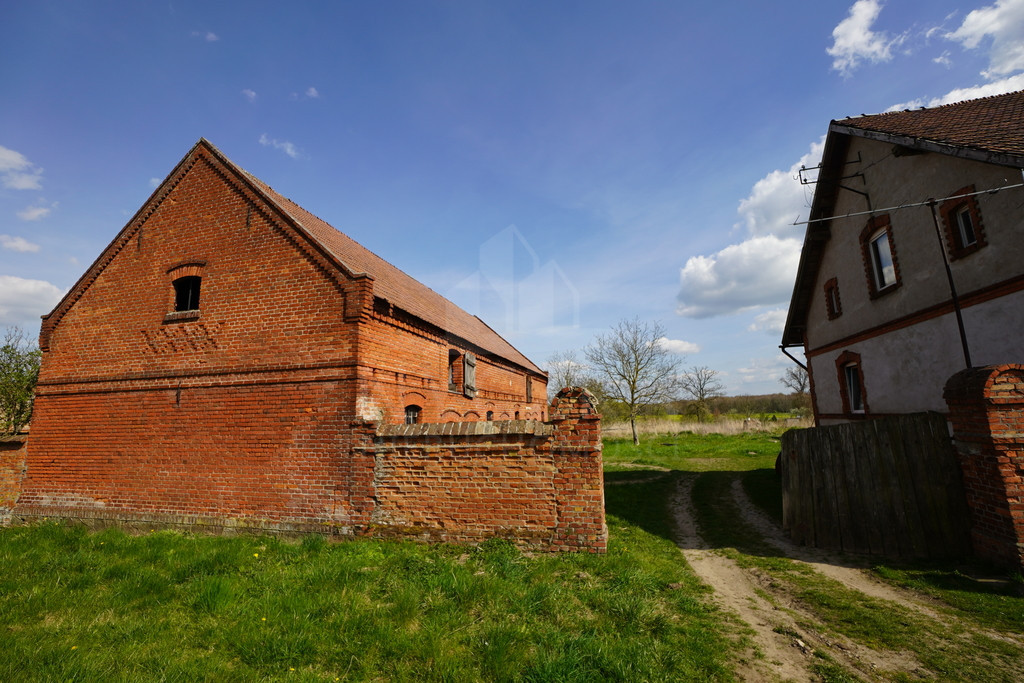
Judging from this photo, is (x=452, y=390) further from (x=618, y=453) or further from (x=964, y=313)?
(x=618, y=453)

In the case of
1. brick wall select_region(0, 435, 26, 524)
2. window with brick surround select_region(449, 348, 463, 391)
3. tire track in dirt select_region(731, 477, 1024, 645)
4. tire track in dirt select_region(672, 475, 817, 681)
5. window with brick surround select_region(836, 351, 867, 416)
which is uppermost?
window with brick surround select_region(449, 348, 463, 391)

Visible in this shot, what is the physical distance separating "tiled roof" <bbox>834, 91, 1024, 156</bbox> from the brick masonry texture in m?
8.19

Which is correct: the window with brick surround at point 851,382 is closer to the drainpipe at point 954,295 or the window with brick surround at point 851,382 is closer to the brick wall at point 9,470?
the drainpipe at point 954,295

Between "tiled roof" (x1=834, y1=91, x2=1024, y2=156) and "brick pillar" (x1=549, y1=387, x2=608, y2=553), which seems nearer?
"brick pillar" (x1=549, y1=387, x2=608, y2=553)

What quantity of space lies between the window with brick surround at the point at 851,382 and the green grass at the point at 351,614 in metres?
8.50

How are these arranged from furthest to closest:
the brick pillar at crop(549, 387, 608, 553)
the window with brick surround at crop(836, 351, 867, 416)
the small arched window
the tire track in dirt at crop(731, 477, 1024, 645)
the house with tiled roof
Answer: the window with brick surround at crop(836, 351, 867, 416)
the small arched window
the house with tiled roof
the brick pillar at crop(549, 387, 608, 553)
the tire track in dirt at crop(731, 477, 1024, 645)

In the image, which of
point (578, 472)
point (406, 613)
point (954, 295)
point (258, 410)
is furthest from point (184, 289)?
point (954, 295)

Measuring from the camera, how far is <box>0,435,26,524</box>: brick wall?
10414 millimetres

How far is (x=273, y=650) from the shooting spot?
433 centimetres

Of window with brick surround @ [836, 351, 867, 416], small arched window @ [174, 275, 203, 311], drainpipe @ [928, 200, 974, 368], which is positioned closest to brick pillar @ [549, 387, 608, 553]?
drainpipe @ [928, 200, 974, 368]

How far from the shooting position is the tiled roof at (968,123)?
24.8 feet

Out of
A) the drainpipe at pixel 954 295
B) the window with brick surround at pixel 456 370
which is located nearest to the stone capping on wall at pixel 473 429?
the window with brick surround at pixel 456 370

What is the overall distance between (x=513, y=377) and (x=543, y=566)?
1340cm

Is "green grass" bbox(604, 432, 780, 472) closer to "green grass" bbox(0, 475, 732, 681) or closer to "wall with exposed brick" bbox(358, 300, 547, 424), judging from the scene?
"wall with exposed brick" bbox(358, 300, 547, 424)
